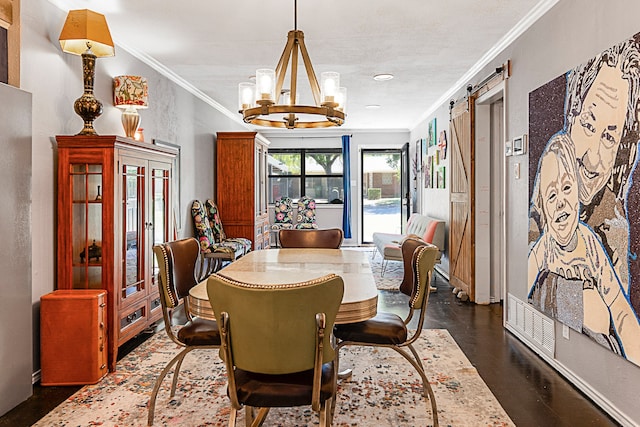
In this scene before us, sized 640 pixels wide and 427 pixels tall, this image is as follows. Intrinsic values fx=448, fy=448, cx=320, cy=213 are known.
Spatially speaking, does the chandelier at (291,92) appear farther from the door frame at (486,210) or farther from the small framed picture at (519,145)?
the door frame at (486,210)

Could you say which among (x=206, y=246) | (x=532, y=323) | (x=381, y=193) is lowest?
(x=532, y=323)

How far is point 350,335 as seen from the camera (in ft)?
7.64

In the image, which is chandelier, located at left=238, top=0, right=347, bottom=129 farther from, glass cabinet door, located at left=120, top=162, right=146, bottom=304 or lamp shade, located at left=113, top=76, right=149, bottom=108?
lamp shade, located at left=113, top=76, right=149, bottom=108

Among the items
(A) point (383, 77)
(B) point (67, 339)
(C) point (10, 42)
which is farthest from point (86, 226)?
(A) point (383, 77)

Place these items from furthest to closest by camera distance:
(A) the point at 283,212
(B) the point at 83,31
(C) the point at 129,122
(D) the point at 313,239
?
(A) the point at 283,212, (D) the point at 313,239, (C) the point at 129,122, (B) the point at 83,31

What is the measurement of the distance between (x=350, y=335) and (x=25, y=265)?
1911 mm

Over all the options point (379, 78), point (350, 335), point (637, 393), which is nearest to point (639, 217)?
point (637, 393)

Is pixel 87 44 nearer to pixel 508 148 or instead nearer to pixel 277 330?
pixel 277 330

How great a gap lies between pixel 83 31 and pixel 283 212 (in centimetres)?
647

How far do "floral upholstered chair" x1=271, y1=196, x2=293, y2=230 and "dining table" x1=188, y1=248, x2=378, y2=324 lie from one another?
5.82 metres

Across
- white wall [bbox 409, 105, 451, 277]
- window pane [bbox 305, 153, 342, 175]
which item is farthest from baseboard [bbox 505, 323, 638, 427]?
window pane [bbox 305, 153, 342, 175]

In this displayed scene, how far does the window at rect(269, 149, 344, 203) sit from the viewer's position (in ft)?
32.1

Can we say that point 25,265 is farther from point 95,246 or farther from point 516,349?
point 516,349

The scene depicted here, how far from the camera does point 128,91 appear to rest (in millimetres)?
3727
